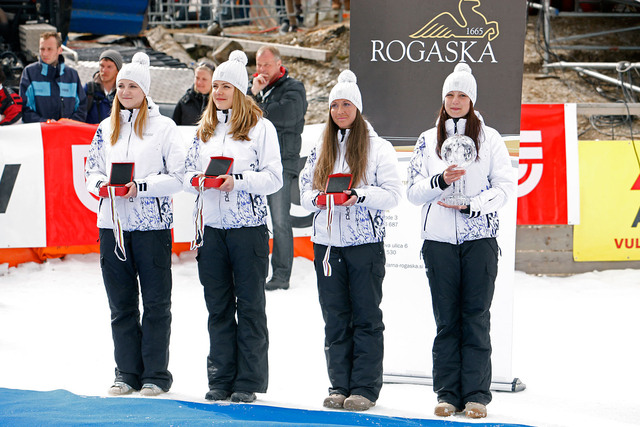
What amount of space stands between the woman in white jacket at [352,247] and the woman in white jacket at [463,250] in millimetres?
259

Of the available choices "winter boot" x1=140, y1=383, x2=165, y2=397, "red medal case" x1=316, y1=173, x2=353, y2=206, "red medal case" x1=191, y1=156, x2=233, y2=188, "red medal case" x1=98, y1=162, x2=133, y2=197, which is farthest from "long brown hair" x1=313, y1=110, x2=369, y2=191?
"winter boot" x1=140, y1=383, x2=165, y2=397

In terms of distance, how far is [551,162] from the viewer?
28.7 ft

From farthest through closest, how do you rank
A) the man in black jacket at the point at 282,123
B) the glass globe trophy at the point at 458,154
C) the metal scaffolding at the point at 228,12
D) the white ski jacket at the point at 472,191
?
1. the metal scaffolding at the point at 228,12
2. the man in black jacket at the point at 282,123
3. the white ski jacket at the point at 472,191
4. the glass globe trophy at the point at 458,154

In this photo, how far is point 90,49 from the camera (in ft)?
50.5

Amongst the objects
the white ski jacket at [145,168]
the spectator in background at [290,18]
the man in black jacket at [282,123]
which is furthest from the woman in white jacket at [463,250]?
the spectator in background at [290,18]

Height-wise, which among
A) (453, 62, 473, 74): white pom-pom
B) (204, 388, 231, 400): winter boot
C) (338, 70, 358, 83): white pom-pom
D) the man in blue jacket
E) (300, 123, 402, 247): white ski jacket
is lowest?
(204, 388, 231, 400): winter boot

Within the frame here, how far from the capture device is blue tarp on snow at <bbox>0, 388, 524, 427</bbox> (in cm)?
432

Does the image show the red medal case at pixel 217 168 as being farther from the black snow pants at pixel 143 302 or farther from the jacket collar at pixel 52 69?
the jacket collar at pixel 52 69

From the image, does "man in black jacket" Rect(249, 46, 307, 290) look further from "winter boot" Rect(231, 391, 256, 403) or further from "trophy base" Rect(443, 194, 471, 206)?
"trophy base" Rect(443, 194, 471, 206)

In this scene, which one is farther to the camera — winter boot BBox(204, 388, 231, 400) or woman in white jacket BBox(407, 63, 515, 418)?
winter boot BBox(204, 388, 231, 400)

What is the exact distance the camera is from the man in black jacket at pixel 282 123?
7527 mm

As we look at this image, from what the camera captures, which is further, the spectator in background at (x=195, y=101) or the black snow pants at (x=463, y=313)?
the spectator in background at (x=195, y=101)

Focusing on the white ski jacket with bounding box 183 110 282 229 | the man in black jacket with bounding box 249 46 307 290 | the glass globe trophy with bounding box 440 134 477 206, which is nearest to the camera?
the glass globe trophy with bounding box 440 134 477 206

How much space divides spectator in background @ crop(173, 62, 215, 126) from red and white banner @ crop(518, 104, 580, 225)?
320 centimetres
